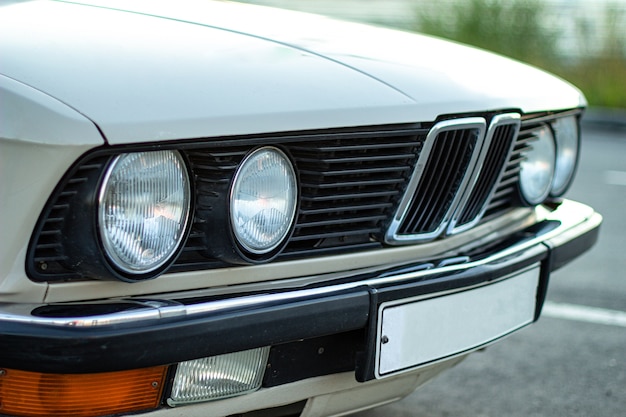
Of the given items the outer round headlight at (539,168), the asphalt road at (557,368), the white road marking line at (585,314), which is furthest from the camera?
the white road marking line at (585,314)

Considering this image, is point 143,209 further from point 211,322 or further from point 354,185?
point 354,185

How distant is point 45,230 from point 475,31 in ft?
41.3

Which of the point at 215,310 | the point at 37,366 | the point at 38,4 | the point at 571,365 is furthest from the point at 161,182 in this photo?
the point at 571,365

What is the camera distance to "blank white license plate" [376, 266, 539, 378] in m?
2.14

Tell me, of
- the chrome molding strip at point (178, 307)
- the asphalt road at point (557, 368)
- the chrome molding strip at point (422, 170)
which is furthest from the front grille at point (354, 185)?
the asphalt road at point (557, 368)

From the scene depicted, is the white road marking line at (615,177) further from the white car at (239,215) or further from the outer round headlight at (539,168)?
the white car at (239,215)

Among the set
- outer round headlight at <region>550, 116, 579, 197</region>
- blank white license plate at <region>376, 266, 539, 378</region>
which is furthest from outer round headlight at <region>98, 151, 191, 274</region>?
outer round headlight at <region>550, 116, 579, 197</region>

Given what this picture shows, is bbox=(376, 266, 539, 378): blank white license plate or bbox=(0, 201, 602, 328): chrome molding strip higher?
bbox=(0, 201, 602, 328): chrome molding strip

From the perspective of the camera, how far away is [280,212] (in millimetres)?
2078

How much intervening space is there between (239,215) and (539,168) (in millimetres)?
1266

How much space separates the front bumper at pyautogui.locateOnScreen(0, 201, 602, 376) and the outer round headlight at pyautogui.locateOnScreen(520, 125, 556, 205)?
0.56 metres

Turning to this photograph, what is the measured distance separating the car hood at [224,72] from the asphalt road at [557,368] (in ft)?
3.49

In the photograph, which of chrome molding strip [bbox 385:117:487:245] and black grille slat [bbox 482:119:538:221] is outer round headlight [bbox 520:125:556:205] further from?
chrome molding strip [bbox 385:117:487:245]

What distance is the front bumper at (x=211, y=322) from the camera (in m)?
1.72
